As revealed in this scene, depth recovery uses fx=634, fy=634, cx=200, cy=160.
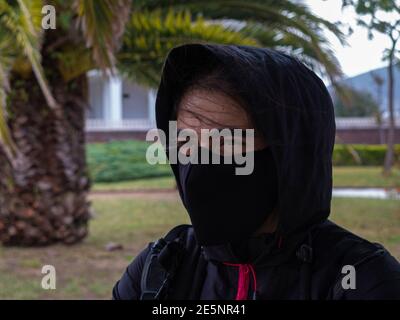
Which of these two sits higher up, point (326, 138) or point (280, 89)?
point (280, 89)

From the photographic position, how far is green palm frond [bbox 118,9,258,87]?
686cm

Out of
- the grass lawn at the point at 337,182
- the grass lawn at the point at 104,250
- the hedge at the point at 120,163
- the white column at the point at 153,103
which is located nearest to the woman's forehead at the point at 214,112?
the white column at the point at 153,103

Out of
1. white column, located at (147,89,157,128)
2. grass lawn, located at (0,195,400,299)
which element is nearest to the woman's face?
white column, located at (147,89,157,128)

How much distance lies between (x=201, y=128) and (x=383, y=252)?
20.2 inches

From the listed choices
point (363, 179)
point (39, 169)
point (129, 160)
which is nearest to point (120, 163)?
point (129, 160)

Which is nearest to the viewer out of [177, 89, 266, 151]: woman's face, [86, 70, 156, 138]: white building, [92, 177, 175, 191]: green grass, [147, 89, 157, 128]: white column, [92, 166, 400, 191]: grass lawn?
[177, 89, 266, 151]: woman's face

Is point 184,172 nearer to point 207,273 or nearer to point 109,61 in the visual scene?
point 207,273

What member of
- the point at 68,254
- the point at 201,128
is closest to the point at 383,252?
the point at 201,128

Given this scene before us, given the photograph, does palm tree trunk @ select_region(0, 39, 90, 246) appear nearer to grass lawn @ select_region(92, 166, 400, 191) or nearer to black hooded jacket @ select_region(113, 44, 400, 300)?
black hooded jacket @ select_region(113, 44, 400, 300)

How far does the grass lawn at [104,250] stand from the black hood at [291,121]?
420 centimetres

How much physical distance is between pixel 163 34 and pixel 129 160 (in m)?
17.5

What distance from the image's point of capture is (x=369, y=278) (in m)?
1.33

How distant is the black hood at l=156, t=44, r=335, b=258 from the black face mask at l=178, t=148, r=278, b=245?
0.28 feet

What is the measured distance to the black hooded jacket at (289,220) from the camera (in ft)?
4.58
